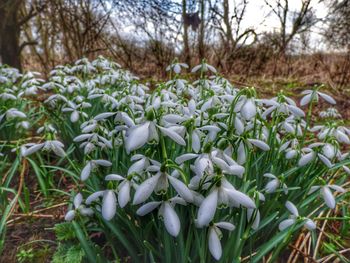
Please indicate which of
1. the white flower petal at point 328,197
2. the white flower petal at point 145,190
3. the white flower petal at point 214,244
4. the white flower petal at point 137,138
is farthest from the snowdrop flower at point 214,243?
the white flower petal at point 328,197

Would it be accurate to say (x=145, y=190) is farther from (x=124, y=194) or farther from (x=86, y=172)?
(x=86, y=172)

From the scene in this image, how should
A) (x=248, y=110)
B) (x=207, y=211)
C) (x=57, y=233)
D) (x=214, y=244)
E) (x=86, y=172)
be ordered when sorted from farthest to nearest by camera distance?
1. (x=57, y=233)
2. (x=86, y=172)
3. (x=248, y=110)
4. (x=214, y=244)
5. (x=207, y=211)

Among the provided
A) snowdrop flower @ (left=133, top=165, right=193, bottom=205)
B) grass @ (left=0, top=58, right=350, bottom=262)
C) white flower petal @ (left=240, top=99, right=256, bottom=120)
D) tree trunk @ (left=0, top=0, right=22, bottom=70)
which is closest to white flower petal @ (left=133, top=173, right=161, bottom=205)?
snowdrop flower @ (left=133, top=165, right=193, bottom=205)

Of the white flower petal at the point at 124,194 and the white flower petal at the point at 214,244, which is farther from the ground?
the white flower petal at the point at 124,194

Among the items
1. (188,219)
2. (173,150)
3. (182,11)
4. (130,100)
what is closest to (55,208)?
(130,100)

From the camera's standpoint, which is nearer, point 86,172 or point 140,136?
point 140,136

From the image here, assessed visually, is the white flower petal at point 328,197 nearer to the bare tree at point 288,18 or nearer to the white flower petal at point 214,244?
the white flower petal at point 214,244

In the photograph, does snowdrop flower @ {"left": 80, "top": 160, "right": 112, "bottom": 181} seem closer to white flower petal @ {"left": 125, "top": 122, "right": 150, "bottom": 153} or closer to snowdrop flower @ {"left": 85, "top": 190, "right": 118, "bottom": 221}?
snowdrop flower @ {"left": 85, "top": 190, "right": 118, "bottom": 221}

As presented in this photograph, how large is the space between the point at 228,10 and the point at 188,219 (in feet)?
15.4

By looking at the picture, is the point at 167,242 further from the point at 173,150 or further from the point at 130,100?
the point at 130,100

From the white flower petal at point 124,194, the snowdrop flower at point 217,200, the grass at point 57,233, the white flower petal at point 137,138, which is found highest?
the white flower petal at point 137,138

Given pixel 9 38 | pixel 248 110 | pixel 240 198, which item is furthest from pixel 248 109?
pixel 9 38

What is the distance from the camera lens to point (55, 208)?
227cm

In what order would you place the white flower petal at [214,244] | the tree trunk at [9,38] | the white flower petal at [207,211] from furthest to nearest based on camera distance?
1. the tree trunk at [9,38]
2. the white flower petal at [214,244]
3. the white flower petal at [207,211]
